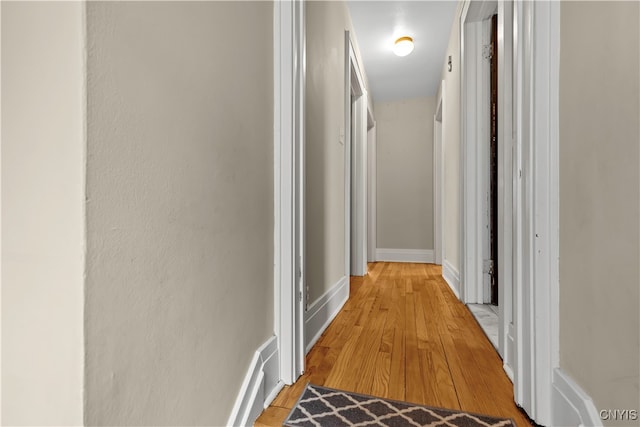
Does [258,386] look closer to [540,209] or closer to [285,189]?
[285,189]

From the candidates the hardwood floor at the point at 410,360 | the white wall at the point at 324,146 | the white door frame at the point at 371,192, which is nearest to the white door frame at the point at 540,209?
the hardwood floor at the point at 410,360

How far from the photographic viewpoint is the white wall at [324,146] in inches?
57.5

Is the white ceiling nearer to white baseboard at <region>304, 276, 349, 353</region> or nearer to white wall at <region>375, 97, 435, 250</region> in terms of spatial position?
white wall at <region>375, 97, 435, 250</region>

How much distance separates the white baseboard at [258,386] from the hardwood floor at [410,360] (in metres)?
0.03

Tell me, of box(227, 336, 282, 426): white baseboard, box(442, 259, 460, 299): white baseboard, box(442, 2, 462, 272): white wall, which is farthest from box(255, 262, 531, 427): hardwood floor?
box(442, 2, 462, 272): white wall

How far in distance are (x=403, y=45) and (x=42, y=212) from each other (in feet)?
10.1

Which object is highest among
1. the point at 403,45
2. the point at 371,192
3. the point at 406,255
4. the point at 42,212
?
the point at 403,45

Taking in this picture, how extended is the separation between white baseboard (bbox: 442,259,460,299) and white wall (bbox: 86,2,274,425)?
1.92m

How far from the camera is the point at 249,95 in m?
0.89

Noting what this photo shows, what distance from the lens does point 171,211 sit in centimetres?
59

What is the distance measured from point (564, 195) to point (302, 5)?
1001 mm

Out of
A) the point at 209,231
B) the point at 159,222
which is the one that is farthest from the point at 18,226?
the point at 209,231

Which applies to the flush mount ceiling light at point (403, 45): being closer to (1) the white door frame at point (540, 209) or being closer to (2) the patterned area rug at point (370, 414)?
(1) the white door frame at point (540, 209)

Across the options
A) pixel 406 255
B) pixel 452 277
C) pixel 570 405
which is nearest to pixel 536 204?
pixel 570 405
